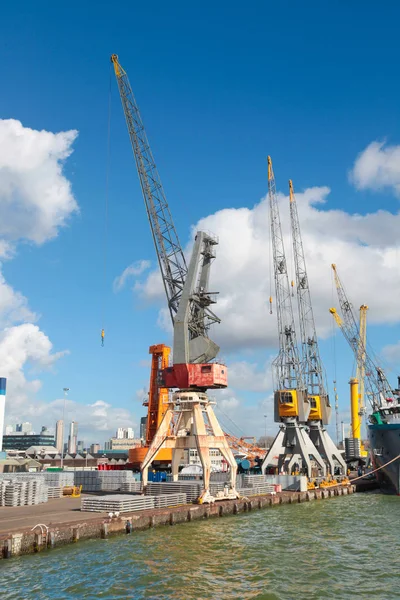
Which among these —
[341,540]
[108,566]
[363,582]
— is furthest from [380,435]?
[108,566]

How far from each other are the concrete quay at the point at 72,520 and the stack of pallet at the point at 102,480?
11.6m

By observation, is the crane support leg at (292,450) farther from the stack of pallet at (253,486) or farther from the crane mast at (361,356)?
the crane mast at (361,356)

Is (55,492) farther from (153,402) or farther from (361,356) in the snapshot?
(361,356)

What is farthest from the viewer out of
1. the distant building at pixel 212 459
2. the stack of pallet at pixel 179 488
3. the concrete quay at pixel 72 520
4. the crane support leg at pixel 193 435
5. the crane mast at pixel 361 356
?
the crane mast at pixel 361 356

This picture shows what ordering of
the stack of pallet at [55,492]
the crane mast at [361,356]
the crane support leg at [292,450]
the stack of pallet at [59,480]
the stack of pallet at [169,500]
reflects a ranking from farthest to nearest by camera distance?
the crane mast at [361,356], the crane support leg at [292,450], the stack of pallet at [59,480], the stack of pallet at [55,492], the stack of pallet at [169,500]

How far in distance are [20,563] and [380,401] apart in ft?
202

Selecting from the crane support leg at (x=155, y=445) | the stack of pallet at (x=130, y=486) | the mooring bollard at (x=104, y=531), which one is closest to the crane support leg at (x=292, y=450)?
the stack of pallet at (x=130, y=486)

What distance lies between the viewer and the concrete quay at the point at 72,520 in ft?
96.6

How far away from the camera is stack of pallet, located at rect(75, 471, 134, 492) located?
6347 centimetres

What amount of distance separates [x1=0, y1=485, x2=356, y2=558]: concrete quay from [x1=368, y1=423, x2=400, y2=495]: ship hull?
18585mm

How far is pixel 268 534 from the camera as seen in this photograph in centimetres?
3738

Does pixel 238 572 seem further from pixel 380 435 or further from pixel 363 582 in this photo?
pixel 380 435

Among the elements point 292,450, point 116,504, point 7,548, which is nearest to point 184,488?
point 116,504

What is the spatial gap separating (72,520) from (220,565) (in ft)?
Result: 38.2
